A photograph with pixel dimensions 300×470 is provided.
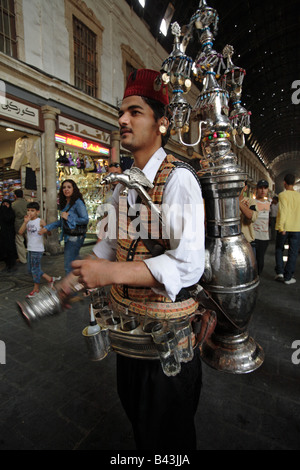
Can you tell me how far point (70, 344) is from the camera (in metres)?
2.90

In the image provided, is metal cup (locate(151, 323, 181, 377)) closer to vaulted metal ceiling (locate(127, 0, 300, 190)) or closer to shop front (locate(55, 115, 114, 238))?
shop front (locate(55, 115, 114, 238))

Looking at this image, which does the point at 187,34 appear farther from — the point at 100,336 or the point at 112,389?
the point at 112,389

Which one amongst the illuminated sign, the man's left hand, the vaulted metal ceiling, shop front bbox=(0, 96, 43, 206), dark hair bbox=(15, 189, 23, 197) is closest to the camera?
the man's left hand

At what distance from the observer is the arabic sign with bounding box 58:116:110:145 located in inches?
321

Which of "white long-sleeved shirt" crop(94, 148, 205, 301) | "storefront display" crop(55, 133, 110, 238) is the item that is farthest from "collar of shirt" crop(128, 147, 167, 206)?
"storefront display" crop(55, 133, 110, 238)

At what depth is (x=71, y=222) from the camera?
13.7 feet

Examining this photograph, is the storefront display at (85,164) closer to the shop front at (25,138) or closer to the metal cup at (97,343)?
the shop front at (25,138)

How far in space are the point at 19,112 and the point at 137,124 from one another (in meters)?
7.32

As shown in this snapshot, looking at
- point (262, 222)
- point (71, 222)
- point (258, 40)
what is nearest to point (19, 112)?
point (71, 222)

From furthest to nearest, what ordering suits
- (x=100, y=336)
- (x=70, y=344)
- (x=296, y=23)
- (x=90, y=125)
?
(x=296, y=23)
(x=90, y=125)
(x=70, y=344)
(x=100, y=336)

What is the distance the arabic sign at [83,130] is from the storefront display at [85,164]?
0.20 meters

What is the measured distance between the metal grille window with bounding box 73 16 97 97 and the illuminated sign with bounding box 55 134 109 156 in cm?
180
